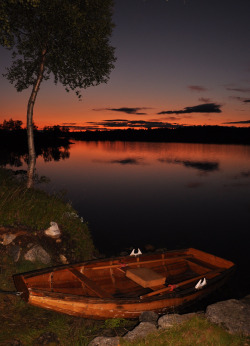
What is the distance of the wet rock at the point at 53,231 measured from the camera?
518 inches

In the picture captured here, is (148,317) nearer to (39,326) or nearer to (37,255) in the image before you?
(39,326)

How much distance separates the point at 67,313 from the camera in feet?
29.1

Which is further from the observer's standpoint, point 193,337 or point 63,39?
point 63,39

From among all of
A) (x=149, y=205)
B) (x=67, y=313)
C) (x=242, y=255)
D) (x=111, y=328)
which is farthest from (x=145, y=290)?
(x=149, y=205)

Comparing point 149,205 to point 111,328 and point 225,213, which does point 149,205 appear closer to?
point 225,213

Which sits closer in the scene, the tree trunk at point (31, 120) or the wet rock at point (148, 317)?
the wet rock at point (148, 317)

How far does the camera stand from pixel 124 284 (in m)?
11.9

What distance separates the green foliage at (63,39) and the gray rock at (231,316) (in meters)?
15.6

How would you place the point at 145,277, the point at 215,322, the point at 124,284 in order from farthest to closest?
the point at 124,284 → the point at 145,277 → the point at 215,322

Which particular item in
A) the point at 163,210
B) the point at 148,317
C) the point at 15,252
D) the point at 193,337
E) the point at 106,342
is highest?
the point at 15,252

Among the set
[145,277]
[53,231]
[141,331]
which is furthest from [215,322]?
[53,231]

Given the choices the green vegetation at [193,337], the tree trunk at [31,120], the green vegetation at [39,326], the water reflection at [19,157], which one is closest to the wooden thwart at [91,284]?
the green vegetation at [39,326]

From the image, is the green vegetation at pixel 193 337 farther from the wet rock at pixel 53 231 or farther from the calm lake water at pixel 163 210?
the calm lake water at pixel 163 210

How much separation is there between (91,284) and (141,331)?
3.04 metres
